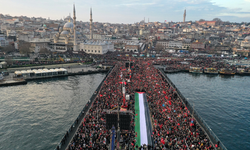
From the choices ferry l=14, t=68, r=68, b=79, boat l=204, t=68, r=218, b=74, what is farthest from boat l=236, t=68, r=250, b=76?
ferry l=14, t=68, r=68, b=79

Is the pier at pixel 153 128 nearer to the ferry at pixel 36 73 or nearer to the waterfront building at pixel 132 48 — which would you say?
the ferry at pixel 36 73

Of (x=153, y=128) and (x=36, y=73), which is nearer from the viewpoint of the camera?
(x=153, y=128)

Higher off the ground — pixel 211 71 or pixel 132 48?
pixel 132 48

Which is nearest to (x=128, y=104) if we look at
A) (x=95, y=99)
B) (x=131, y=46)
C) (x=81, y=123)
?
(x=95, y=99)

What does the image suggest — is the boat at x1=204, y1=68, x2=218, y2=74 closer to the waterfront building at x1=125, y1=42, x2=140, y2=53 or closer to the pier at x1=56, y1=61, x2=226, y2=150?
the pier at x1=56, y1=61, x2=226, y2=150

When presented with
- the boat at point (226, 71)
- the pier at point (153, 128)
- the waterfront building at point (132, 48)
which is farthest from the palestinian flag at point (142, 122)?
the waterfront building at point (132, 48)

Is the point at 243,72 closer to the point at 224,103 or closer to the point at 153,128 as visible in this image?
the point at 224,103

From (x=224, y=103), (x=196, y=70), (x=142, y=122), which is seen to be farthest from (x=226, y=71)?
(x=142, y=122)
